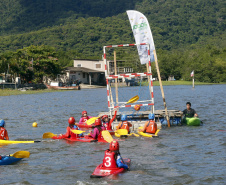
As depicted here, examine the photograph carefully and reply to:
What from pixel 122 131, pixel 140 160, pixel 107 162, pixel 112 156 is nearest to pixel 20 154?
pixel 107 162

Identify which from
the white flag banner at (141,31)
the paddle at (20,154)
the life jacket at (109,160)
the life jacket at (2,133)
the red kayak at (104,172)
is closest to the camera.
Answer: the red kayak at (104,172)

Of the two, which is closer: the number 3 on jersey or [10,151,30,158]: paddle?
the number 3 on jersey

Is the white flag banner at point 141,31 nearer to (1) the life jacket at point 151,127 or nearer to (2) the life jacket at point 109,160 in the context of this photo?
(1) the life jacket at point 151,127

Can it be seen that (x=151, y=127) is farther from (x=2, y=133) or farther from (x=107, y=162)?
(x=107, y=162)

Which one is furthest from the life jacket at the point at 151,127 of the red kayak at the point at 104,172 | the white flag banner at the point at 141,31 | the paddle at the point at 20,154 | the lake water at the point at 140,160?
the red kayak at the point at 104,172

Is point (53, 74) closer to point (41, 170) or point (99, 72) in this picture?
point (99, 72)

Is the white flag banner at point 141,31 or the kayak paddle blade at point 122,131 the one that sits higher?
the white flag banner at point 141,31

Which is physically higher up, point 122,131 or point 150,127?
point 150,127

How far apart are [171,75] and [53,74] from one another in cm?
5121

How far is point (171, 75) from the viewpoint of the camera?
122 meters

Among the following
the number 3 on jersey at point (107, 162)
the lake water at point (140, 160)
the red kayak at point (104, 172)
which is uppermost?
the number 3 on jersey at point (107, 162)

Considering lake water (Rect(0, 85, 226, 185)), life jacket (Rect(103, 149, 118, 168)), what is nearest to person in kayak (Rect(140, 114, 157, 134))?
lake water (Rect(0, 85, 226, 185))

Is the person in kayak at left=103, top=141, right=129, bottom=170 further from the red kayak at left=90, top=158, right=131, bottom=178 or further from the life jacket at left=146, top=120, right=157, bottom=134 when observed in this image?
the life jacket at left=146, top=120, right=157, bottom=134

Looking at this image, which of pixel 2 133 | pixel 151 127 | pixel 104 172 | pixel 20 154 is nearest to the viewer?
pixel 104 172
